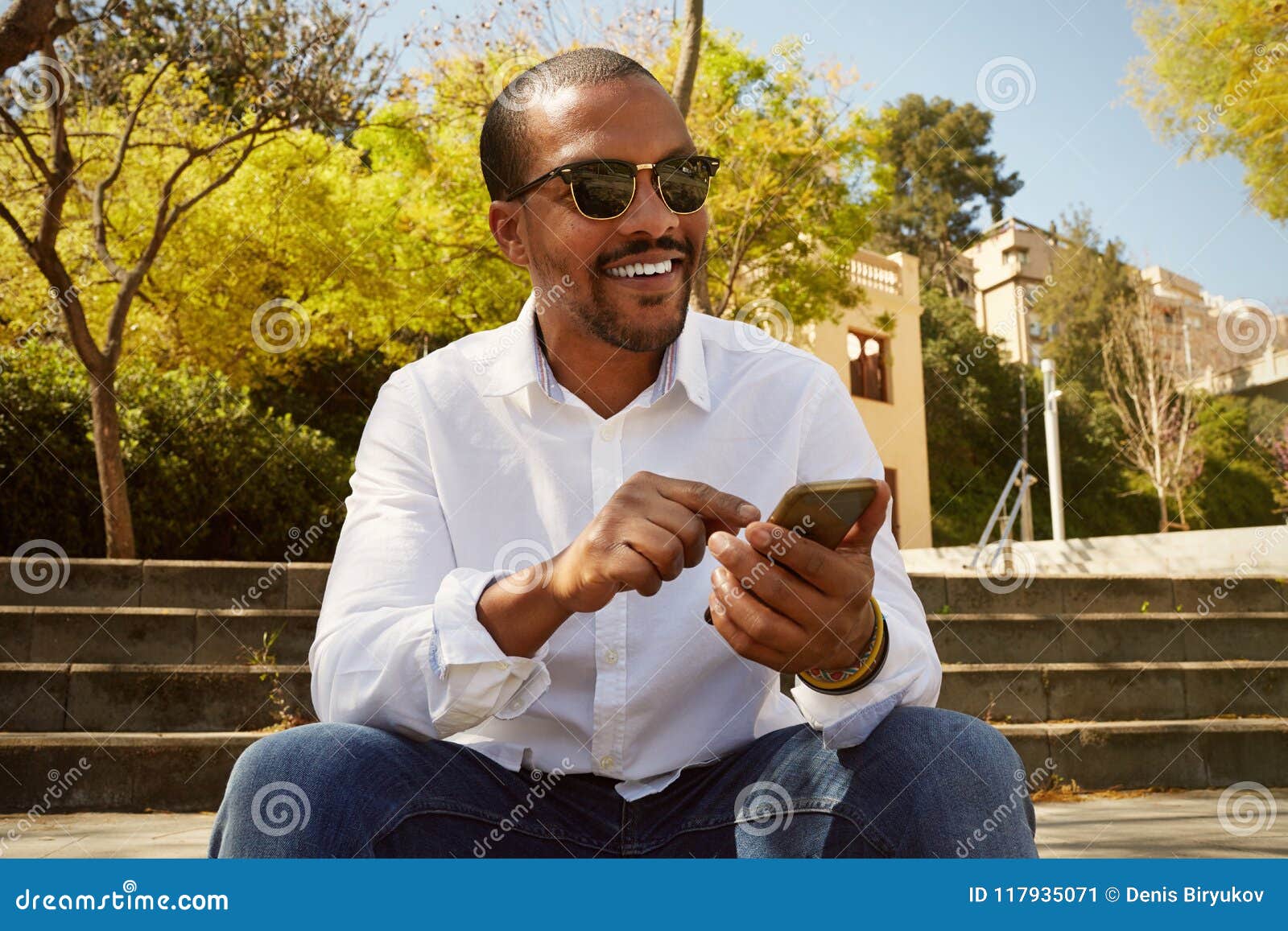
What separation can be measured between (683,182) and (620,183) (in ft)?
0.39

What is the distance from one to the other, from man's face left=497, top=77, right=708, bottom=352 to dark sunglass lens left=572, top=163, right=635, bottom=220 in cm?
1

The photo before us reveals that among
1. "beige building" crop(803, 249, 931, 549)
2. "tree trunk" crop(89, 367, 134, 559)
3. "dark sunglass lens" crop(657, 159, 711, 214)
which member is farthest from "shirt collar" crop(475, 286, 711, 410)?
"beige building" crop(803, 249, 931, 549)

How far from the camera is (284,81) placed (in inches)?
410

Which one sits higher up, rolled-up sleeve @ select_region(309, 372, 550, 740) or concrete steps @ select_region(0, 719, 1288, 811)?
rolled-up sleeve @ select_region(309, 372, 550, 740)

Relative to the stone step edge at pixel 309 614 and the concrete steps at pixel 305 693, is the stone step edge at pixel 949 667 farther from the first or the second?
the stone step edge at pixel 309 614

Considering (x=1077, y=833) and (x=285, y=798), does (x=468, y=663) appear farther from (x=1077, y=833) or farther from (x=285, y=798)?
(x=1077, y=833)

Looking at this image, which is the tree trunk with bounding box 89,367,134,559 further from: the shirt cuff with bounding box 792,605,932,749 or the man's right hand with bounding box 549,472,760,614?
the shirt cuff with bounding box 792,605,932,749

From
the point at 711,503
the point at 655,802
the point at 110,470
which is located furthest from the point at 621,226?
the point at 110,470

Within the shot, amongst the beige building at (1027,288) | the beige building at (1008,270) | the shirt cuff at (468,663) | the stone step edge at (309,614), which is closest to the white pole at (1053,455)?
the stone step edge at (309,614)

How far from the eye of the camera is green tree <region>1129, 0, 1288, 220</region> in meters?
10.6

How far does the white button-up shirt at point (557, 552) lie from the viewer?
1.56 meters

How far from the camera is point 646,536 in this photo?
1384mm

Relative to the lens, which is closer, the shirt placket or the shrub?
the shirt placket
